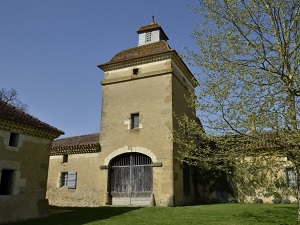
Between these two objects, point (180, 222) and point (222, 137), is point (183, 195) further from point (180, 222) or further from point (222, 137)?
point (222, 137)

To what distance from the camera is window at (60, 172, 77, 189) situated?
15.8 m

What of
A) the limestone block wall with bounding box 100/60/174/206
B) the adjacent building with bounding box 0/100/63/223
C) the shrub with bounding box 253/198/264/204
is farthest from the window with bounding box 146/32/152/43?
the shrub with bounding box 253/198/264/204

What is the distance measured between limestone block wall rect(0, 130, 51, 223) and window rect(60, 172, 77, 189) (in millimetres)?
4877

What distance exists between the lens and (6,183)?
9.72 meters

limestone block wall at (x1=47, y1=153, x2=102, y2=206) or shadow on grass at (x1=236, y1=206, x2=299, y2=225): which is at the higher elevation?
limestone block wall at (x1=47, y1=153, x2=102, y2=206)

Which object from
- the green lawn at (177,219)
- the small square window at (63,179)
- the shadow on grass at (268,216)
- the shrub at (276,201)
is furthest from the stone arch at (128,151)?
the shrub at (276,201)

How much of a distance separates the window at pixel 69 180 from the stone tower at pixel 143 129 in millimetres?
1887

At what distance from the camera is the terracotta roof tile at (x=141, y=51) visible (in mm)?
16062

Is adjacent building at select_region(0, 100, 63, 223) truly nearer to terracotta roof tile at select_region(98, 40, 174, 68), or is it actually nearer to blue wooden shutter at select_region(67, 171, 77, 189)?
blue wooden shutter at select_region(67, 171, 77, 189)

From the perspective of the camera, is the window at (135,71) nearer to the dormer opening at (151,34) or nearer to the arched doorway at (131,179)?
the dormer opening at (151,34)

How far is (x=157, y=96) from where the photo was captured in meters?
15.0

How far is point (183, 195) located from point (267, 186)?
15.2 ft

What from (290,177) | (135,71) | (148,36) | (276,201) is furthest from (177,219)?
(148,36)

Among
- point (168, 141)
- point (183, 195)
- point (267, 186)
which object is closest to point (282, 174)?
point (267, 186)
